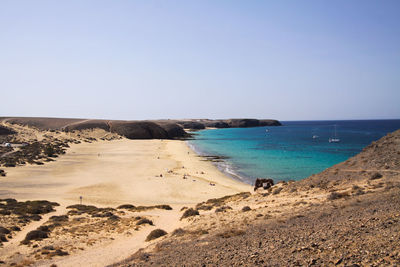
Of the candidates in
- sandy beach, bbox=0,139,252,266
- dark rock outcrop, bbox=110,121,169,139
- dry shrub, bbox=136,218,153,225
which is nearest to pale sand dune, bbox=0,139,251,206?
sandy beach, bbox=0,139,252,266

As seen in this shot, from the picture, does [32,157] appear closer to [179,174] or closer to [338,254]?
[179,174]

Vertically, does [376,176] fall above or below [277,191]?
above

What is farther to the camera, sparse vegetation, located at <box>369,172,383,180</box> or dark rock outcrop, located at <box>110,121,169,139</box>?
dark rock outcrop, located at <box>110,121,169,139</box>

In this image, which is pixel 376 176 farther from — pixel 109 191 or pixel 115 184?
pixel 115 184

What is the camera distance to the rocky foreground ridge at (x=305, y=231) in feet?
27.2

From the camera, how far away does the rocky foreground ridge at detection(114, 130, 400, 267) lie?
830 centimetres

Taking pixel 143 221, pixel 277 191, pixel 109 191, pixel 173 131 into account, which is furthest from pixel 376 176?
pixel 173 131

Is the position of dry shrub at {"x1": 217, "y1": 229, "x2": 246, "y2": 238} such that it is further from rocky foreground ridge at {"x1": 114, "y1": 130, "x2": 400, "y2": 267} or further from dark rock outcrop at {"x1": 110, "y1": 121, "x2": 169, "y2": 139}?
dark rock outcrop at {"x1": 110, "y1": 121, "x2": 169, "y2": 139}

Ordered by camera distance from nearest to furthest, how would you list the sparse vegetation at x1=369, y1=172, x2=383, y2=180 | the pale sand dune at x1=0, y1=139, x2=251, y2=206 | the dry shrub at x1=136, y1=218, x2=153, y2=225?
the dry shrub at x1=136, y1=218, x2=153, y2=225 < the sparse vegetation at x1=369, y1=172, x2=383, y2=180 < the pale sand dune at x1=0, y1=139, x2=251, y2=206

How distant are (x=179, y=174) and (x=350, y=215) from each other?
31.3 metres

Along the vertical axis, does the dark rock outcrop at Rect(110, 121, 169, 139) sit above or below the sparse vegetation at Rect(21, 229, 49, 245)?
above

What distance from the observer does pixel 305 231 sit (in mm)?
10656

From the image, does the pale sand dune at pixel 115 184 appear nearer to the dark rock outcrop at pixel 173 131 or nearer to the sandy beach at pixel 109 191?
the sandy beach at pixel 109 191

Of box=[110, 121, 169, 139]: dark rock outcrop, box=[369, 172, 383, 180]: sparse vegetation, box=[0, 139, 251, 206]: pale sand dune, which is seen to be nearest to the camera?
box=[369, 172, 383, 180]: sparse vegetation
